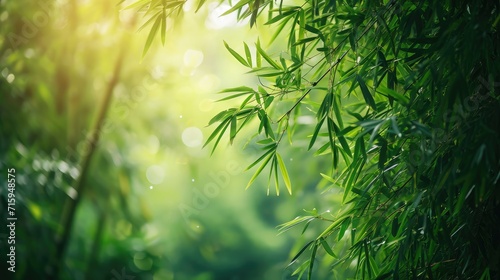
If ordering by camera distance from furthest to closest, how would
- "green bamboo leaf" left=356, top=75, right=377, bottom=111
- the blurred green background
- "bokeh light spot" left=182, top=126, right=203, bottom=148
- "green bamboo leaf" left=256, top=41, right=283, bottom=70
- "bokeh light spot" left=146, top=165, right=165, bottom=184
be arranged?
"bokeh light spot" left=146, top=165, right=165, bottom=184, "bokeh light spot" left=182, top=126, right=203, bottom=148, the blurred green background, "green bamboo leaf" left=256, top=41, right=283, bottom=70, "green bamboo leaf" left=356, top=75, right=377, bottom=111

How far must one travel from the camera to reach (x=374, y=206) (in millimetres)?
1302

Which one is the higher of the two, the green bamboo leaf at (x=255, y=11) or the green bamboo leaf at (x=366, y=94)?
the green bamboo leaf at (x=255, y=11)

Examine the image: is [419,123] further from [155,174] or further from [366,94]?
[155,174]

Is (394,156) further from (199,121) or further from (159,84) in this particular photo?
(199,121)

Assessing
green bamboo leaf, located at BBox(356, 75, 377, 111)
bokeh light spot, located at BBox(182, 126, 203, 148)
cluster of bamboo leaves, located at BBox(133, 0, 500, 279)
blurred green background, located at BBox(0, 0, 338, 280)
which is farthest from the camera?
bokeh light spot, located at BBox(182, 126, 203, 148)

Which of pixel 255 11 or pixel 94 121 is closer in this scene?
pixel 255 11

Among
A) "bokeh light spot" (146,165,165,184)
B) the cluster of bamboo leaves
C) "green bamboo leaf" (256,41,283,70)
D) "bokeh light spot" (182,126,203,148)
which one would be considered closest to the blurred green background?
"bokeh light spot" (182,126,203,148)

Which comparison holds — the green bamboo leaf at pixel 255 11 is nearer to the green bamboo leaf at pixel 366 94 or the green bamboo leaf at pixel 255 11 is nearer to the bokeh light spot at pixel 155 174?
the green bamboo leaf at pixel 366 94

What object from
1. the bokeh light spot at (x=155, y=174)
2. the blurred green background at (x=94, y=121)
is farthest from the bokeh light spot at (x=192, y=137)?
the bokeh light spot at (x=155, y=174)

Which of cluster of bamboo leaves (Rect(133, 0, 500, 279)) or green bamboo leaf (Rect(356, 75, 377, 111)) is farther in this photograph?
green bamboo leaf (Rect(356, 75, 377, 111))

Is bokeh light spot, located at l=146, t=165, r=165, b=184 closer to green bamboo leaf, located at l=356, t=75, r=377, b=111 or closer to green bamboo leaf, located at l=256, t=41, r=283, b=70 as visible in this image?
green bamboo leaf, located at l=256, t=41, r=283, b=70

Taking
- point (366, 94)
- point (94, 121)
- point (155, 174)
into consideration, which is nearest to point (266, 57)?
point (366, 94)

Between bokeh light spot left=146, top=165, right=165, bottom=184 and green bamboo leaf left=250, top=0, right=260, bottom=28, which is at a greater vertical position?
bokeh light spot left=146, top=165, right=165, bottom=184

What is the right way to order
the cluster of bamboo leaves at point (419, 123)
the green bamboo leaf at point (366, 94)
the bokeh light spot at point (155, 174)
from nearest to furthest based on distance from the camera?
the cluster of bamboo leaves at point (419, 123), the green bamboo leaf at point (366, 94), the bokeh light spot at point (155, 174)
